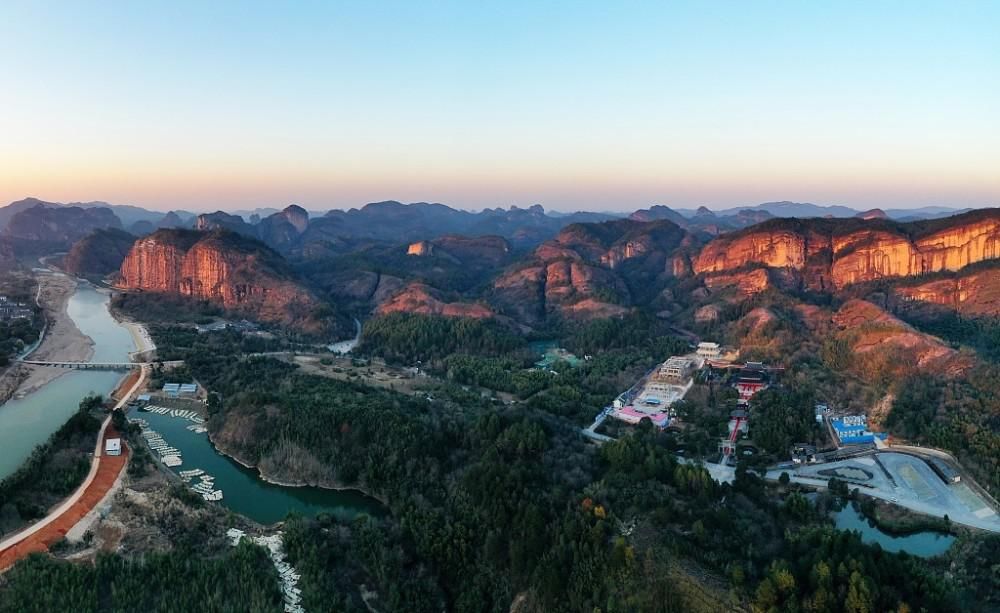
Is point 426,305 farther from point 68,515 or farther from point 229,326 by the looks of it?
point 68,515

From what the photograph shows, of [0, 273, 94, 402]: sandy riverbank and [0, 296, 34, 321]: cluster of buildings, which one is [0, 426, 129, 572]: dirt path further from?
[0, 296, 34, 321]: cluster of buildings

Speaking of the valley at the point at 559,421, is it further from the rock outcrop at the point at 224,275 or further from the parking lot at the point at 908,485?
the rock outcrop at the point at 224,275

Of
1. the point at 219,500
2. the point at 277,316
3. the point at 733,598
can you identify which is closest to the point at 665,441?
the point at 733,598

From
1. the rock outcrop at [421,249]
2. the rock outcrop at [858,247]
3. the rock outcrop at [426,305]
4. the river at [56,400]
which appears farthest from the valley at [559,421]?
the rock outcrop at [421,249]

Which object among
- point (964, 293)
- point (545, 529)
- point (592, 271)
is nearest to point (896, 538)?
point (545, 529)

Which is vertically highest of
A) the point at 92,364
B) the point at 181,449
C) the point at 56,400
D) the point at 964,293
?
the point at 964,293

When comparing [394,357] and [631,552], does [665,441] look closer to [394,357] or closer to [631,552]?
[631,552]
